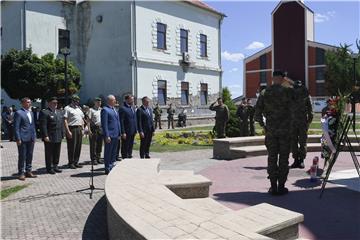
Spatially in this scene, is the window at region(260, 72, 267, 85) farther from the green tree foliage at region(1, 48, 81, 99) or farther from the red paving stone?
the red paving stone

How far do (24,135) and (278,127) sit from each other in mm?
6002

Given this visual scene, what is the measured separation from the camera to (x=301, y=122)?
33.8ft

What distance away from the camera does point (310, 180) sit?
28.1ft

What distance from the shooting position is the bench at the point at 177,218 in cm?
352

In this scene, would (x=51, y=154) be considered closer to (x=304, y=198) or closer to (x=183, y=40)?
(x=304, y=198)

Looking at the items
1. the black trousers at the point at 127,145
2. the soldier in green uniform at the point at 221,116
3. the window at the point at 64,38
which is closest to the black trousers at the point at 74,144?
the black trousers at the point at 127,145

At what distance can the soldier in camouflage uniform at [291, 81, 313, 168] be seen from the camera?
10102 mm

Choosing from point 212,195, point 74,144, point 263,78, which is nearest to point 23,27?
point 74,144

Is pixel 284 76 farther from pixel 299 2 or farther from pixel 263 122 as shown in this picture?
pixel 299 2

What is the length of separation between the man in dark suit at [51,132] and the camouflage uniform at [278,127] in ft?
19.2

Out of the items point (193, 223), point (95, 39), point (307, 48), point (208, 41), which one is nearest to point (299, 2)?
point (307, 48)

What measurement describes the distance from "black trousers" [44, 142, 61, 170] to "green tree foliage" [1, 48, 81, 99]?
15195mm

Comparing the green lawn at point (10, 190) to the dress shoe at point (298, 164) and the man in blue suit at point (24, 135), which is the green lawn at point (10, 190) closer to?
the man in blue suit at point (24, 135)

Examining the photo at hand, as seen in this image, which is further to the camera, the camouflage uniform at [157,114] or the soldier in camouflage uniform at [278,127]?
the camouflage uniform at [157,114]
